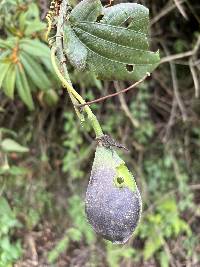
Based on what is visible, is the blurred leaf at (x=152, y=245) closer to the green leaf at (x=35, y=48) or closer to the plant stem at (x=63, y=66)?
the green leaf at (x=35, y=48)

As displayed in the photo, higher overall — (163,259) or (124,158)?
(124,158)

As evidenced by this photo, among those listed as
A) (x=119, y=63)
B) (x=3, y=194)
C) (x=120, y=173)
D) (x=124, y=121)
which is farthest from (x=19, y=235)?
(x=120, y=173)

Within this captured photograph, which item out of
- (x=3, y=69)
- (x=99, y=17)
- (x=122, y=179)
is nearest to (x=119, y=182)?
(x=122, y=179)

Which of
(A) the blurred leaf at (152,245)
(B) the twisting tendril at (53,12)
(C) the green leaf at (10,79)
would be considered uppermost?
(B) the twisting tendril at (53,12)

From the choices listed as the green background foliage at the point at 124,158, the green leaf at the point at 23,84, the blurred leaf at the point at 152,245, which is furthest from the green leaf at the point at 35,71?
the blurred leaf at the point at 152,245

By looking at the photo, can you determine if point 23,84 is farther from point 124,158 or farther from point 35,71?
point 124,158

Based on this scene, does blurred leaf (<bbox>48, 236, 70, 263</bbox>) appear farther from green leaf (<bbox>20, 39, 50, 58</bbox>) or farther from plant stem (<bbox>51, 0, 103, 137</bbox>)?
plant stem (<bbox>51, 0, 103, 137</bbox>)

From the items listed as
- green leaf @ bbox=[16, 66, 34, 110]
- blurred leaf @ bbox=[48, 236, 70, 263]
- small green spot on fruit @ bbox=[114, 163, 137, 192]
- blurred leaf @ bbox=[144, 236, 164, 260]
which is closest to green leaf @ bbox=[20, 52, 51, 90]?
green leaf @ bbox=[16, 66, 34, 110]
